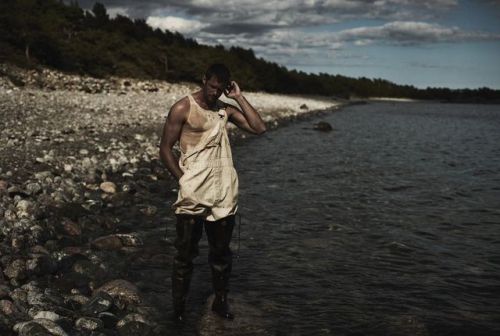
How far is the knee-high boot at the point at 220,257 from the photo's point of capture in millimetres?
5340

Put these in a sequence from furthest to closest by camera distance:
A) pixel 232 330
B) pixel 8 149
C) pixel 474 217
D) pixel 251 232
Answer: pixel 8 149
pixel 474 217
pixel 251 232
pixel 232 330

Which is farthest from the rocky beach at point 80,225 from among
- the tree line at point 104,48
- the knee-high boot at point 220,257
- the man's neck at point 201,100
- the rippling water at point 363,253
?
the tree line at point 104,48

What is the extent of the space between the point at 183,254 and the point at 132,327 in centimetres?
93

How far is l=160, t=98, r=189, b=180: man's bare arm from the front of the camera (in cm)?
508

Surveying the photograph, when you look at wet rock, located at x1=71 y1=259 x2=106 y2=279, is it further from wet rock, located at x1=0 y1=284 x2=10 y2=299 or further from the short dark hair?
the short dark hair

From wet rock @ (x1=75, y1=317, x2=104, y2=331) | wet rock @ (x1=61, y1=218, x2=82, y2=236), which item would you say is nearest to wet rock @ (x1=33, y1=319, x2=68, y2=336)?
wet rock @ (x1=75, y1=317, x2=104, y2=331)

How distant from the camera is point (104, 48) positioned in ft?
160

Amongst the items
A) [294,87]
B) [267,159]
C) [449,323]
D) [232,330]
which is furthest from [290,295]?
[294,87]

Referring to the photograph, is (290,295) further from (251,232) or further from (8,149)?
(8,149)

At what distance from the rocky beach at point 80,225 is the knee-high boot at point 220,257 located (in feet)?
2.42

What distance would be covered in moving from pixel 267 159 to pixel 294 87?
74.7 m

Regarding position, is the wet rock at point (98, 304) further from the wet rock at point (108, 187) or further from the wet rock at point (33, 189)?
the wet rock at point (108, 187)

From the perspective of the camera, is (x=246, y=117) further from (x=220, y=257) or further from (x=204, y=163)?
(x=220, y=257)

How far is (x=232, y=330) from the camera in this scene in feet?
18.0
